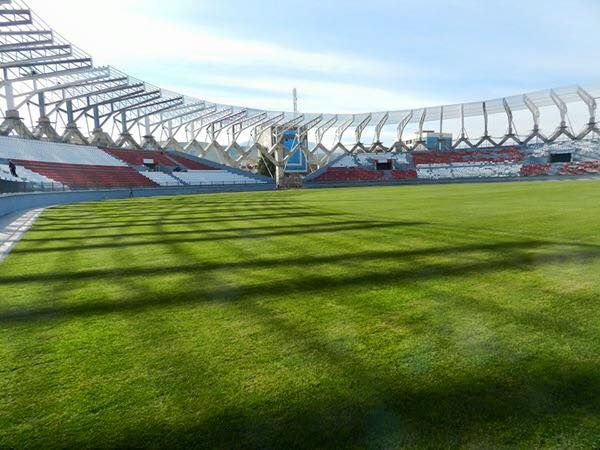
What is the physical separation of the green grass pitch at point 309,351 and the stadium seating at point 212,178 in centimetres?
5224

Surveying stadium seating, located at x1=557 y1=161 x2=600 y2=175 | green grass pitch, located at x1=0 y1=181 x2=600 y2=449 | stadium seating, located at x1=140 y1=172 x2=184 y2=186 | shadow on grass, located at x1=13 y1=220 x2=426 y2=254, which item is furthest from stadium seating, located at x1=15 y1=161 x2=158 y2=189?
stadium seating, located at x1=557 y1=161 x2=600 y2=175

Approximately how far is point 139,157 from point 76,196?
30.4 m

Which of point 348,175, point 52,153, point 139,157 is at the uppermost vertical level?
point 52,153

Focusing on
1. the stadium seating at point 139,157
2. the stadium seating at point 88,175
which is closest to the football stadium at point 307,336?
the stadium seating at point 88,175

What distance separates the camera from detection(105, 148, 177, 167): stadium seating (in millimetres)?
59750

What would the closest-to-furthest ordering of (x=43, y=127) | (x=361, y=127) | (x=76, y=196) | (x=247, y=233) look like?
(x=247, y=233) < (x=76, y=196) < (x=43, y=127) < (x=361, y=127)

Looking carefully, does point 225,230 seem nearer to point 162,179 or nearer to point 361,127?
point 162,179

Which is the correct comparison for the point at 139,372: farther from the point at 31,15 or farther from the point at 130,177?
the point at 130,177

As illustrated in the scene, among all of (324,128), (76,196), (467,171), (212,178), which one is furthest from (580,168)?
(76,196)

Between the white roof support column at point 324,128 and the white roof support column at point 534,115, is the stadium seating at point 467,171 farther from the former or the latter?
the white roof support column at point 324,128

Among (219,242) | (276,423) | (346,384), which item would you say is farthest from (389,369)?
(219,242)

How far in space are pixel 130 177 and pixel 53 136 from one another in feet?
54.4

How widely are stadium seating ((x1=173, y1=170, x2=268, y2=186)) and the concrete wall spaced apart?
9.75ft

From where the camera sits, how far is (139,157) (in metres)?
62.3
